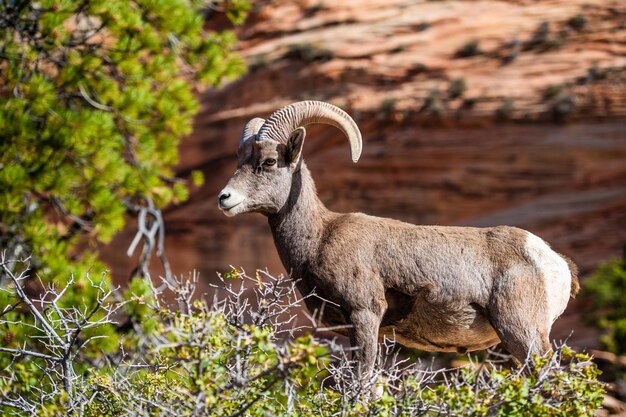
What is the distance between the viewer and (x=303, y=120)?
16.0 ft

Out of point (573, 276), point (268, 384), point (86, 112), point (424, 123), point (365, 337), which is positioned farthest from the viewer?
point (424, 123)

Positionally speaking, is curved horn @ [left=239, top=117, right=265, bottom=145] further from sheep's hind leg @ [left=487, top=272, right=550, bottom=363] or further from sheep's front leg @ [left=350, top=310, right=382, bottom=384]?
sheep's hind leg @ [left=487, top=272, right=550, bottom=363]

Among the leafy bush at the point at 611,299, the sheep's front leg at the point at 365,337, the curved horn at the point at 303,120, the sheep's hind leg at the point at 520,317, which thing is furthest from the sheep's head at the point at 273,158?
the leafy bush at the point at 611,299

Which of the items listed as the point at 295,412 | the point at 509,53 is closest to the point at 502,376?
the point at 295,412

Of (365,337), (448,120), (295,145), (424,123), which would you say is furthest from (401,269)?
(424,123)

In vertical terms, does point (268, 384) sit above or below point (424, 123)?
above

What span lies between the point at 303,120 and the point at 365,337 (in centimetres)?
136

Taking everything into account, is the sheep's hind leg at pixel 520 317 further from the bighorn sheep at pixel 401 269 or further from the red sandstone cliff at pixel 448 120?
the red sandstone cliff at pixel 448 120

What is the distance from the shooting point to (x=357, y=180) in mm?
18891

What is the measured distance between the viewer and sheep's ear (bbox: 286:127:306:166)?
15.3 ft

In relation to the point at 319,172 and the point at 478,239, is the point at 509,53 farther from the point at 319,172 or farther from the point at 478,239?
the point at 478,239

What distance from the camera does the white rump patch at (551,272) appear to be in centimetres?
453

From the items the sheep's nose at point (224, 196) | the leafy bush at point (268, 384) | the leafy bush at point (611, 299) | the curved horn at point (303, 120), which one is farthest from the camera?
the leafy bush at point (611, 299)

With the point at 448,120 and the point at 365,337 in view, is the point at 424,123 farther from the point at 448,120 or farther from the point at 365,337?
the point at 365,337
